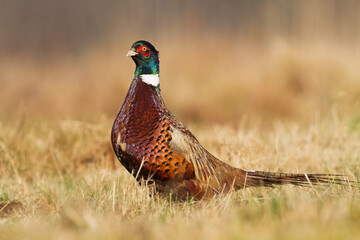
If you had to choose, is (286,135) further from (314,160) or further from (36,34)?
(36,34)

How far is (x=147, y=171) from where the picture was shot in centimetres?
353

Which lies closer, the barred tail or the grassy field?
the grassy field

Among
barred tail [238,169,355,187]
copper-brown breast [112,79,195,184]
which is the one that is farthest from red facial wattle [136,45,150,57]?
barred tail [238,169,355,187]

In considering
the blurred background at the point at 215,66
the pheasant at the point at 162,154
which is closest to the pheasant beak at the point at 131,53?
the pheasant at the point at 162,154

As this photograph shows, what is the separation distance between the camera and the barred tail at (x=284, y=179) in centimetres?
364

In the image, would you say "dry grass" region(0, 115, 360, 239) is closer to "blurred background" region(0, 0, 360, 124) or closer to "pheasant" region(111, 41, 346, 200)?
"pheasant" region(111, 41, 346, 200)

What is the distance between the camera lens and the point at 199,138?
560cm

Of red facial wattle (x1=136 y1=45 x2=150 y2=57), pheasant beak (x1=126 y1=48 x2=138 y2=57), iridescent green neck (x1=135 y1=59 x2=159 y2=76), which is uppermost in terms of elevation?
red facial wattle (x1=136 y1=45 x2=150 y2=57)

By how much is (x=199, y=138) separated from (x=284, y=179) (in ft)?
6.40

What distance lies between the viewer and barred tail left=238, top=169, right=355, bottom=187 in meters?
3.64

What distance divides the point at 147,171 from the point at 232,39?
6906mm

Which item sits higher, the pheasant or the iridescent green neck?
the iridescent green neck

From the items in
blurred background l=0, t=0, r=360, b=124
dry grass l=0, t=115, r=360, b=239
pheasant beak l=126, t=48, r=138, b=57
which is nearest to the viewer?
dry grass l=0, t=115, r=360, b=239

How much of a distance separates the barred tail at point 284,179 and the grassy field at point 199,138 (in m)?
0.06
